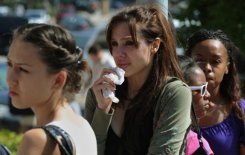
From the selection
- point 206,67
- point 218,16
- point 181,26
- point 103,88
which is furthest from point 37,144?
point 181,26

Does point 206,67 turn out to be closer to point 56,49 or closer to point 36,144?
point 56,49

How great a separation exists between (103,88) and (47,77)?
1.68 ft

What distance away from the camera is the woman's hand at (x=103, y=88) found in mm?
2775

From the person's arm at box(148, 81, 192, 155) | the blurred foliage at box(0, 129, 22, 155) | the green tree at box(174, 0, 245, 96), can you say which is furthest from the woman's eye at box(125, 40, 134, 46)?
the green tree at box(174, 0, 245, 96)

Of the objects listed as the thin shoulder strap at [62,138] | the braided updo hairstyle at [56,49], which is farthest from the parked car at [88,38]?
the thin shoulder strap at [62,138]

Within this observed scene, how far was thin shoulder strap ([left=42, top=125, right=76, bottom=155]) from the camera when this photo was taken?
2198 mm

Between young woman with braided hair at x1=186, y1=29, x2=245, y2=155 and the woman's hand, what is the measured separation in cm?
78

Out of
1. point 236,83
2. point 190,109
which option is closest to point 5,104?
point 236,83

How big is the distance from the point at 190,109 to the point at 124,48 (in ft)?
1.25

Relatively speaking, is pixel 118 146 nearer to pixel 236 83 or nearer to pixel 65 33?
pixel 65 33

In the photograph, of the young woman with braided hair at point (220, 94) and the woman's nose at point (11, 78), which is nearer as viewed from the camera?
the woman's nose at point (11, 78)

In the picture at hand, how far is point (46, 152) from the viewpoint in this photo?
7.14 feet

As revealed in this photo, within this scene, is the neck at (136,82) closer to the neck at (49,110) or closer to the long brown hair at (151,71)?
the long brown hair at (151,71)

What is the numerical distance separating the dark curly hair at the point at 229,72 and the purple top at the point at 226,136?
0.06 meters
